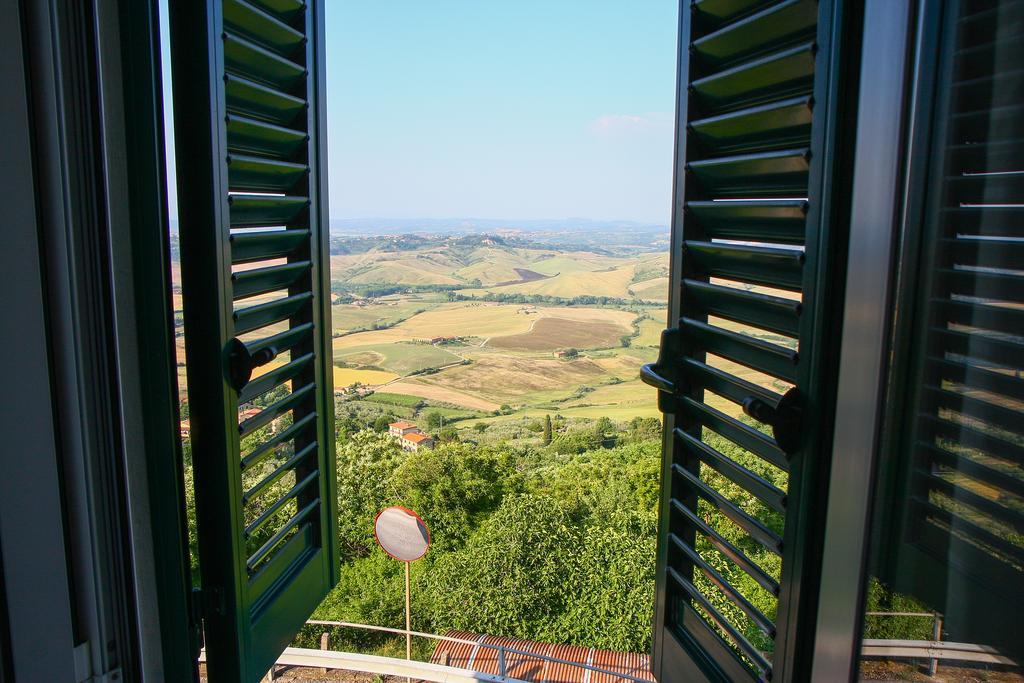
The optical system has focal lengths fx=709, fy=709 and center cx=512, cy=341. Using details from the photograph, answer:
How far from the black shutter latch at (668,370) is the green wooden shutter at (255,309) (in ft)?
1.26

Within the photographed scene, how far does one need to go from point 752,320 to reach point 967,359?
0.20 meters

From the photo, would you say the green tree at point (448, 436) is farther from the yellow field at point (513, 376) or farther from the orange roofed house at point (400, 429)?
the yellow field at point (513, 376)

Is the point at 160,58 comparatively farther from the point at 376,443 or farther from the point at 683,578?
the point at 376,443

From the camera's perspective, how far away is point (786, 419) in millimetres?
487

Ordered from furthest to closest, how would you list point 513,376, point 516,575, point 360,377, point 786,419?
1. point 513,376
2. point 360,377
3. point 516,575
4. point 786,419

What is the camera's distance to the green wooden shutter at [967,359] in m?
0.35

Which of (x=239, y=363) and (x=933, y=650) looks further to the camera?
(x=239, y=363)

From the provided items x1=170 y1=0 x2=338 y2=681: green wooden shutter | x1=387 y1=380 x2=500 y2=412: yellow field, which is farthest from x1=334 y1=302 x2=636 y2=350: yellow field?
x1=170 y1=0 x2=338 y2=681: green wooden shutter

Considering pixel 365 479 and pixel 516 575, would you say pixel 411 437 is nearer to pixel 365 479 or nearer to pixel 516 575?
pixel 365 479

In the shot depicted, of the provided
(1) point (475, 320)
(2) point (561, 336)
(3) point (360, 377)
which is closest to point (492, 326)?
(1) point (475, 320)

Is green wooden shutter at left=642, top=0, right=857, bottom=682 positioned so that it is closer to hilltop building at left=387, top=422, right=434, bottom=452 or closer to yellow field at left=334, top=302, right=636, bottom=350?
hilltop building at left=387, top=422, right=434, bottom=452

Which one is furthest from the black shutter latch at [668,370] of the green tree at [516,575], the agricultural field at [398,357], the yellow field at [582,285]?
the yellow field at [582,285]

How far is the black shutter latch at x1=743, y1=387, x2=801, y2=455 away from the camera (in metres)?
0.49

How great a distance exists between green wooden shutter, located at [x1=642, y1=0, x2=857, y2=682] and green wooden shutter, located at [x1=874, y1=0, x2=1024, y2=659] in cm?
6
